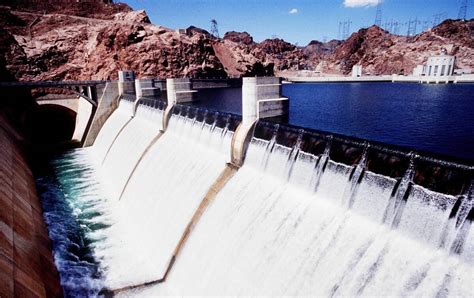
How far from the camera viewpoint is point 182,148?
22016 millimetres

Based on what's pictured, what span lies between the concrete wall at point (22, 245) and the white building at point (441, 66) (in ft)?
381

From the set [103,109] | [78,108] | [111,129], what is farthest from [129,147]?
[78,108]

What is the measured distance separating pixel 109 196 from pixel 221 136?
458 inches

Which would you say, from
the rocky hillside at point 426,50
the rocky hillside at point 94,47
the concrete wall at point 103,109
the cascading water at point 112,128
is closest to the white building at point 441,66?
the rocky hillside at point 426,50

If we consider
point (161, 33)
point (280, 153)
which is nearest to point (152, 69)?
point (161, 33)

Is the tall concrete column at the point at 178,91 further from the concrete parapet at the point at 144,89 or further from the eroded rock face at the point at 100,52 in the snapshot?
the eroded rock face at the point at 100,52

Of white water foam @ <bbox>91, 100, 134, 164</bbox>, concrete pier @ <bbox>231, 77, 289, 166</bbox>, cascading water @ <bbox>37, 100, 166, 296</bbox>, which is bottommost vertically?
cascading water @ <bbox>37, 100, 166, 296</bbox>

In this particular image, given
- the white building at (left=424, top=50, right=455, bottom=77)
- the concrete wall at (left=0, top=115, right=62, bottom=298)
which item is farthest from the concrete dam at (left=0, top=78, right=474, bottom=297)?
the white building at (left=424, top=50, right=455, bottom=77)

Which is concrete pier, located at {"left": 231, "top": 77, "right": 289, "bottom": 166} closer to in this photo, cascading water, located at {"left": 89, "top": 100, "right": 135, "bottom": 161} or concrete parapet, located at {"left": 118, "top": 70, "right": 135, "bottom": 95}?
cascading water, located at {"left": 89, "top": 100, "right": 135, "bottom": 161}

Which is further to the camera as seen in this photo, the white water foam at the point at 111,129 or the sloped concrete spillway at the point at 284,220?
the white water foam at the point at 111,129

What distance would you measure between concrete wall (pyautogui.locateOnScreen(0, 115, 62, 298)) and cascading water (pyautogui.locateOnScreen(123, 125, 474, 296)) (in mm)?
3935

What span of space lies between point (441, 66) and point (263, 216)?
11185 centimetres

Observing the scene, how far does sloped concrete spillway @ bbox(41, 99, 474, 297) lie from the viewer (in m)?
8.07

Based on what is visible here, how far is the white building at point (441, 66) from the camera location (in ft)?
320
